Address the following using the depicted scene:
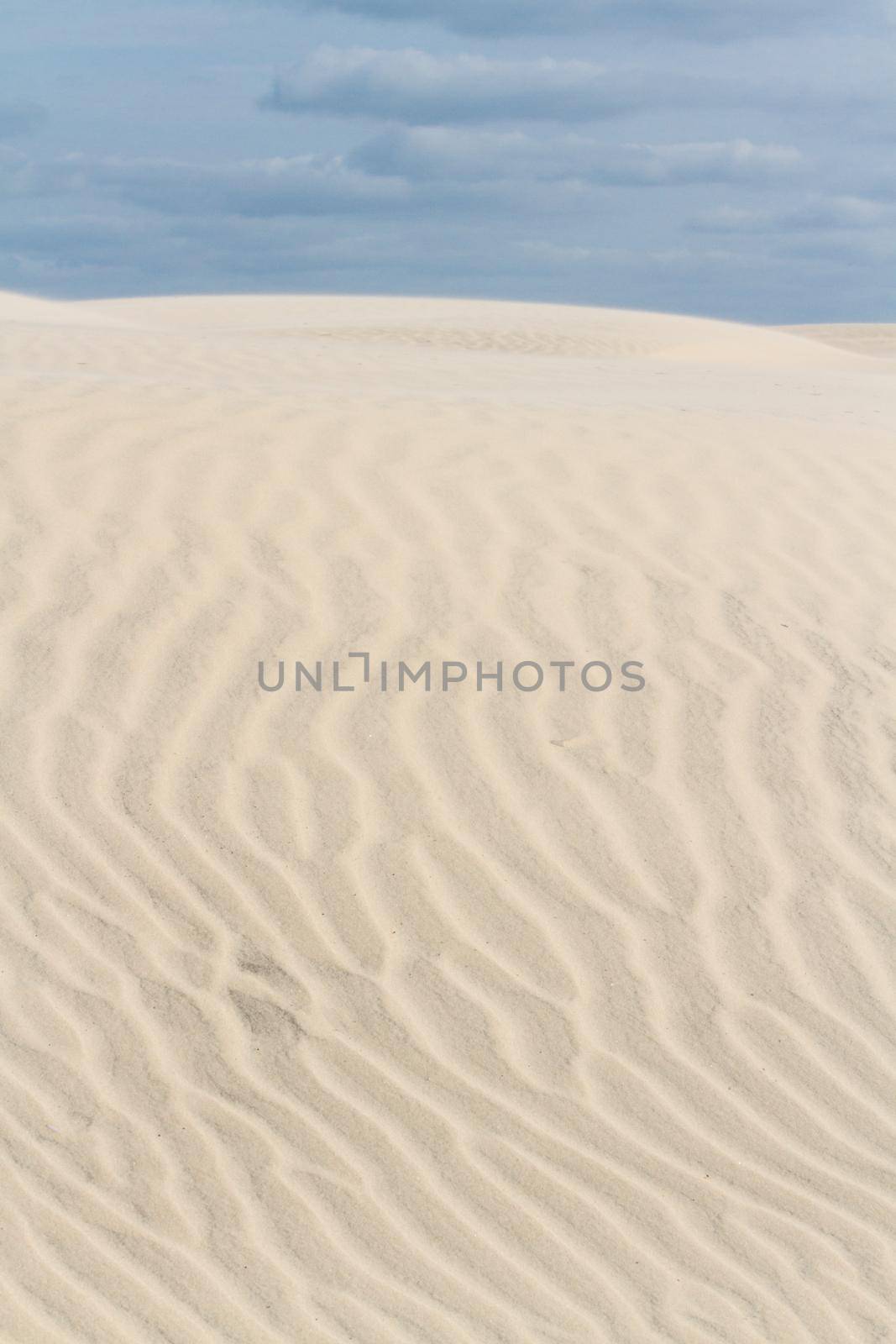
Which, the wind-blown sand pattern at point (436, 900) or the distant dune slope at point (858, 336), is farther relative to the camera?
the distant dune slope at point (858, 336)

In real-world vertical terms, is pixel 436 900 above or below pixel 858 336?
below

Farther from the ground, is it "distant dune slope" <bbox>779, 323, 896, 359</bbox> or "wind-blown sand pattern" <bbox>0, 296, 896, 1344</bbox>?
"distant dune slope" <bbox>779, 323, 896, 359</bbox>

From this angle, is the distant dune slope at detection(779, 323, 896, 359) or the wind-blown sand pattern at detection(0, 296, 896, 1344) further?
the distant dune slope at detection(779, 323, 896, 359)

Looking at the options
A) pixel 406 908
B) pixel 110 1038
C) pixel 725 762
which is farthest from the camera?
pixel 725 762

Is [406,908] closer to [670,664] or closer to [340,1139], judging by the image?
[340,1139]

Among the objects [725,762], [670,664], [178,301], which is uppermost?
[178,301]

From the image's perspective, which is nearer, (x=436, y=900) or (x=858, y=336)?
(x=436, y=900)

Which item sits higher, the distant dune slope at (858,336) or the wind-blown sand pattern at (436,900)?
the distant dune slope at (858,336)

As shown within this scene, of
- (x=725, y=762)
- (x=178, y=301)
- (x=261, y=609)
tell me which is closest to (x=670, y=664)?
(x=725, y=762)
